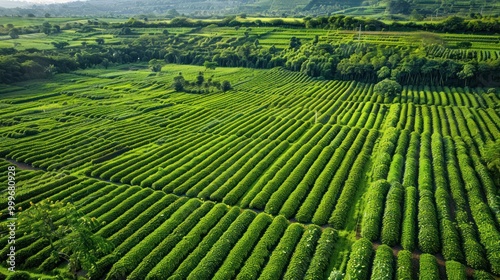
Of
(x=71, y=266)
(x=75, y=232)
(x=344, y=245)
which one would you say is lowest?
(x=344, y=245)

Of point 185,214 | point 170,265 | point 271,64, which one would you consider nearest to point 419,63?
point 271,64

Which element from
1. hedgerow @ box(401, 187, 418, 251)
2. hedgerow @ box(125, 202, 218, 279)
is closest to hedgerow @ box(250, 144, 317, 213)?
hedgerow @ box(125, 202, 218, 279)

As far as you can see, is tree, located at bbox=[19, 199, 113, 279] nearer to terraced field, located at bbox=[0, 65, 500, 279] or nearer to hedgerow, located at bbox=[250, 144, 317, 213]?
terraced field, located at bbox=[0, 65, 500, 279]

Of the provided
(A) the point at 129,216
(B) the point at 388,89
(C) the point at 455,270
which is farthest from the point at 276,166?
(B) the point at 388,89

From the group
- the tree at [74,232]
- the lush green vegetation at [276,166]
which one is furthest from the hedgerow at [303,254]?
the tree at [74,232]

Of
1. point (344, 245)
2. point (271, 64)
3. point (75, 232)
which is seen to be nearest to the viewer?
point (75, 232)

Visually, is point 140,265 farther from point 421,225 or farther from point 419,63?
point 419,63
